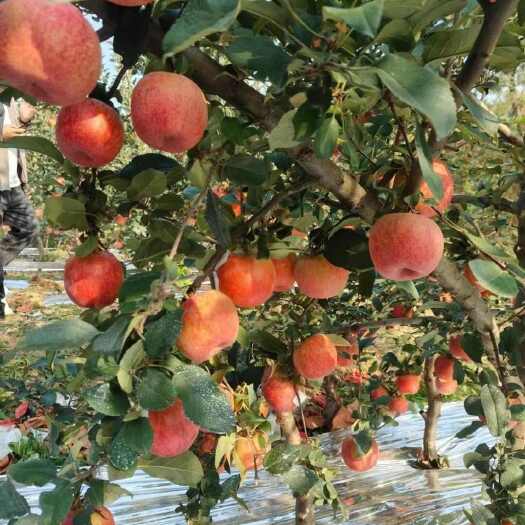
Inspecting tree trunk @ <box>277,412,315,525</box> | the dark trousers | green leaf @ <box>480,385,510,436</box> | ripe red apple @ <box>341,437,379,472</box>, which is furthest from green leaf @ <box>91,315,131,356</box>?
Answer: the dark trousers

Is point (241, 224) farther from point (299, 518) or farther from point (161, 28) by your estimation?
point (299, 518)

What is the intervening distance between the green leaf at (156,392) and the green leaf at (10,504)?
0.86 ft

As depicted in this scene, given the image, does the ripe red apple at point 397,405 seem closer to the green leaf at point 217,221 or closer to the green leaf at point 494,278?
the green leaf at point 494,278

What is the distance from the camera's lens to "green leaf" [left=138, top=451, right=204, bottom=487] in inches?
25.9

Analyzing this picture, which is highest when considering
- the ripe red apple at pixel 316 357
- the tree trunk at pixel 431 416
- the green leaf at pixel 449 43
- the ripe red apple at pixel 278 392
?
the green leaf at pixel 449 43

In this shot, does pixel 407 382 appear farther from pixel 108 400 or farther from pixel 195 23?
pixel 195 23

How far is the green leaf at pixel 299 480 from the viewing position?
2.99 feet

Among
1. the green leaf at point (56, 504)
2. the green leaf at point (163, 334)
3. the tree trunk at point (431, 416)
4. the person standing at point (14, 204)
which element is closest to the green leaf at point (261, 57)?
the green leaf at point (163, 334)

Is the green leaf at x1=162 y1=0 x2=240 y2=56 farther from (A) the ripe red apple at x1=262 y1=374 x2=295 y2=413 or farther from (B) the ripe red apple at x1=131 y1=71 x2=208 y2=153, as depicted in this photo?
(A) the ripe red apple at x1=262 y1=374 x2=295 y2=413

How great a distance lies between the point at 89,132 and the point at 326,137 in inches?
9.4

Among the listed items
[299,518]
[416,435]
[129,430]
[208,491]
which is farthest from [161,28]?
[416,435]

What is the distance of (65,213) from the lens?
2.04 ft

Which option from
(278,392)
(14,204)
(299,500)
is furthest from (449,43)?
(14,204)

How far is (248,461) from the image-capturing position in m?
0.92
